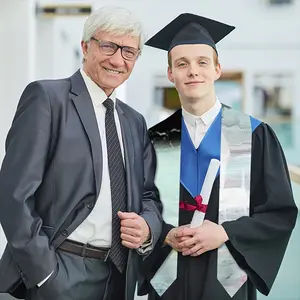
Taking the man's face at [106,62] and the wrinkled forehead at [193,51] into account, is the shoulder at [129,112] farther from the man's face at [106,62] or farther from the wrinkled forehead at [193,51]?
the wrinkled forehead at [193,51]

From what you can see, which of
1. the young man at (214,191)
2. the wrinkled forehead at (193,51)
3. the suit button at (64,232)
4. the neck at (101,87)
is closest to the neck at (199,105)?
the young man at (214,191)

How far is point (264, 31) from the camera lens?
6262 mm

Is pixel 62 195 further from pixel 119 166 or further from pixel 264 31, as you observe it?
pixel 264 31

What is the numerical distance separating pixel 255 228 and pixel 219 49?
4212 mm

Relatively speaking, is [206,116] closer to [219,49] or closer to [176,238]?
[176,238]

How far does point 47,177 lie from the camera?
172cm

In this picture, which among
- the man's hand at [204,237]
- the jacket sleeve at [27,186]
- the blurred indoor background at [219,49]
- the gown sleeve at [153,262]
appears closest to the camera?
the jacket sleeve at [27,186]

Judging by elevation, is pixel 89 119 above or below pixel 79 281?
above

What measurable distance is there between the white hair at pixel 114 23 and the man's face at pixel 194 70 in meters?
0.18

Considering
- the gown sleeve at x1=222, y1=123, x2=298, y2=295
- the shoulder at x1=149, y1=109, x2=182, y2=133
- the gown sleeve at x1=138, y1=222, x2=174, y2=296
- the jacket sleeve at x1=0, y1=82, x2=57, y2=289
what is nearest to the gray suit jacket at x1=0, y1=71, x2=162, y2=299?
the jacket sleeve at x1=0, y1=82, x2=57, y2=289

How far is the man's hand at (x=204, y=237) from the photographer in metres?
1.83

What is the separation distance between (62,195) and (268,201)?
70 cm

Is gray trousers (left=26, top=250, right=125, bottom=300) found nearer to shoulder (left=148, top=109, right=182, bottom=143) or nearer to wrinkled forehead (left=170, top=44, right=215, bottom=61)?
shoulder (left=148, top=109, right=182, bottom=143)

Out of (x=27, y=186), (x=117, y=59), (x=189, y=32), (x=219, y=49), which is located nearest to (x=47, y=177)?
→ (x=27, y=186)
